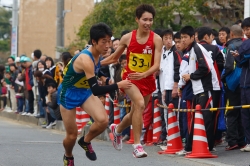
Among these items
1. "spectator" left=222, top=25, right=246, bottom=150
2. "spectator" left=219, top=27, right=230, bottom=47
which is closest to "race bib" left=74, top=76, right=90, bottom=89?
"spectator" left=222, top=25, right=246, bottom=150

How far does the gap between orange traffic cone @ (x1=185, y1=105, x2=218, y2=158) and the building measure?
5443 centimetres

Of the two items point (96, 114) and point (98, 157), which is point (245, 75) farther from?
point (96, 114)

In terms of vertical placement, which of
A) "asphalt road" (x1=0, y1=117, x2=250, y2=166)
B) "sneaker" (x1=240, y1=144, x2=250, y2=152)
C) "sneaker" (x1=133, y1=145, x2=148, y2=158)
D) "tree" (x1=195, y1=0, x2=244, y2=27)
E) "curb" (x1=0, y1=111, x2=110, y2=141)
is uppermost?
"tree" (x1=195, y1=0, x2=244, y2=27)

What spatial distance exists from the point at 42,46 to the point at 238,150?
187 ft

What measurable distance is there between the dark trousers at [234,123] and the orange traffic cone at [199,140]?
701 millimetres

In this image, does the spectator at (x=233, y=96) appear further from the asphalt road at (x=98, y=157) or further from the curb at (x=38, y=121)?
the curb at (x=38, y=121)

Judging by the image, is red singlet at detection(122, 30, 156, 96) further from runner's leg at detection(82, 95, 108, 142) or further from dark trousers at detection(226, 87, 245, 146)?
dark trousers at detection(226, 87, 245, 146)

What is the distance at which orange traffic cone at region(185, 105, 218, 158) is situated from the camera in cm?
1116

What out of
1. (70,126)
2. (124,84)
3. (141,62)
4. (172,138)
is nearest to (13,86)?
(172,138)

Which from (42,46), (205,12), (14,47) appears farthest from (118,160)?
(42,46)

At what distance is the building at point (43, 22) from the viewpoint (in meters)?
65.6

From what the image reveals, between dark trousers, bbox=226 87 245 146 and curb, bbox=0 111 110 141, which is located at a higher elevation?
dark trousers, bbox=226 87 245 146

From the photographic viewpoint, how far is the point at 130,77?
9.88 m

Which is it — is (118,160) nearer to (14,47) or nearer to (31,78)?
(31,78)
